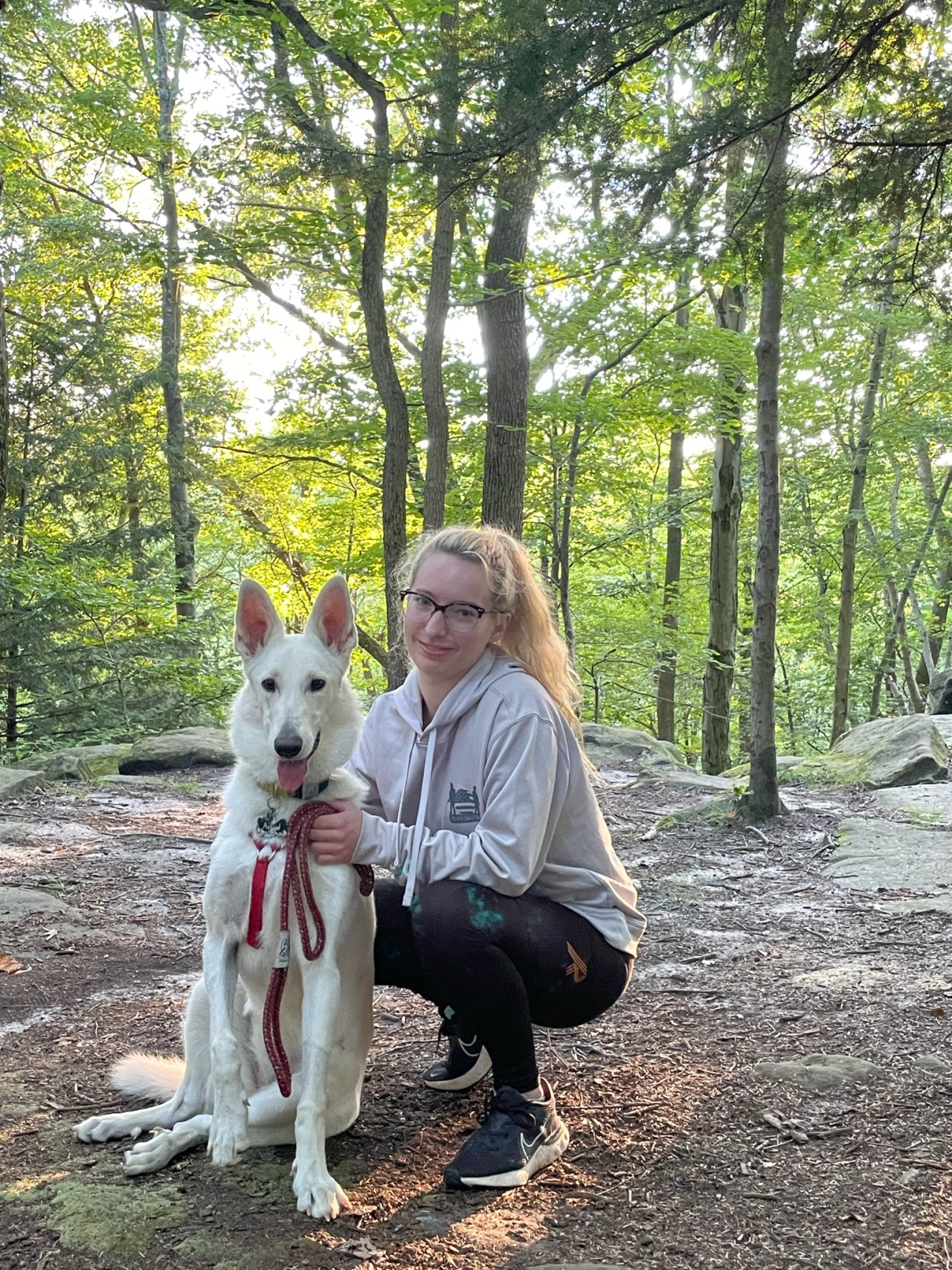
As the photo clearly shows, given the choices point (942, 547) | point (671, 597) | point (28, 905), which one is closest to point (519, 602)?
point (28, 905)

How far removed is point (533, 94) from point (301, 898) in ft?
10.7

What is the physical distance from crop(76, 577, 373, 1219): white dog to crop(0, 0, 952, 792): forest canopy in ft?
5.68

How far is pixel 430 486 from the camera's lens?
9.08 meters

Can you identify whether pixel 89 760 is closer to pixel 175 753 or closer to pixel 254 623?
pixel 175 753

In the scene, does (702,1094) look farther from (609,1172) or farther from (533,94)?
(533,94)

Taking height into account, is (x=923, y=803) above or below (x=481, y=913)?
below

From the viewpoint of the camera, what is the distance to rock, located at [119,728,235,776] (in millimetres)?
10055

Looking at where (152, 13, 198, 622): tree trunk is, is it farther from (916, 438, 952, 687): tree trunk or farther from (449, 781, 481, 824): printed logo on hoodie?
(916, 438, 952, 687): tree trunk

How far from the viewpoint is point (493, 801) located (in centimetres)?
261

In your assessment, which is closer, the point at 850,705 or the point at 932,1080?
the point at 932,1080

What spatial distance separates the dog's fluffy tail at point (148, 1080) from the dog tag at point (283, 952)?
1.96ft

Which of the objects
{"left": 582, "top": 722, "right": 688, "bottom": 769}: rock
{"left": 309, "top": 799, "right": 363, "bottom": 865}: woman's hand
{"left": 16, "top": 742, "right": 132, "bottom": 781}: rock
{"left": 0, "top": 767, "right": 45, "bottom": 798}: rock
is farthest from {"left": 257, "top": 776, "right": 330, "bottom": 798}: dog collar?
{"left": 582, "top": 722, "right": 688, "bottom": 769}: rock

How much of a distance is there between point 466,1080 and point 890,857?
14.0 feet

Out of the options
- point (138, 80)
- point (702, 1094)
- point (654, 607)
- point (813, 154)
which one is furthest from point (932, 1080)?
point (138, 80)
